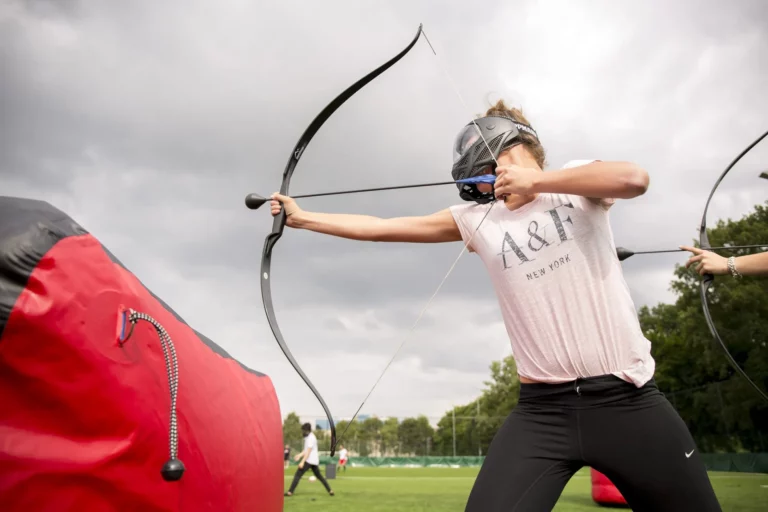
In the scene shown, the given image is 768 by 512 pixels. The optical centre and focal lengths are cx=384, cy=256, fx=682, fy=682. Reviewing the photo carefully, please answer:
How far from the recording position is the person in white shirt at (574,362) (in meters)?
2.57

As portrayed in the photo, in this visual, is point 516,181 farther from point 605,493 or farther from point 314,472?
point 314,472

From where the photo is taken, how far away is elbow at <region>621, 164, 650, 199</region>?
101 inches

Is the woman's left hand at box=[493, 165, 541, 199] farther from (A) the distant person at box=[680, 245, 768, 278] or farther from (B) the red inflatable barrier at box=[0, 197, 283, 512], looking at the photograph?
(A) the distant person at box=[680, 245, 768, 278]

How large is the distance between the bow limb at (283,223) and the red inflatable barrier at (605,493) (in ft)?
26.1

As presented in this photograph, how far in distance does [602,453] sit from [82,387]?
186 cm

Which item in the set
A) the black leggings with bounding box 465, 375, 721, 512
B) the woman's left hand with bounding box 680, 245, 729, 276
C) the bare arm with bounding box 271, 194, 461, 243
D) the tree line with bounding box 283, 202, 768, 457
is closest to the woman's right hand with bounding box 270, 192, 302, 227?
the bare arm with bounding box 271, 194, 461, 243

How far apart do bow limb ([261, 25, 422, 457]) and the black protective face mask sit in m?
0.90

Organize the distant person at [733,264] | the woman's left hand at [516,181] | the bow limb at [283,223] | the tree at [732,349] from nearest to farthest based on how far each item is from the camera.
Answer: the woman's left hand at [516,181] → the bow limb at [283,223] → the distant person at [733,264] → the tree at [732,349]

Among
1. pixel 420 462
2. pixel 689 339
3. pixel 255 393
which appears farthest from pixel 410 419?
pixel 255 393

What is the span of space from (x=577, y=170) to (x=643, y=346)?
77cm

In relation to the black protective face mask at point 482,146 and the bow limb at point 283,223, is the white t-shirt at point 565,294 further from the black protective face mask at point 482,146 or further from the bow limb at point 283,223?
the bow limb at point 283,223

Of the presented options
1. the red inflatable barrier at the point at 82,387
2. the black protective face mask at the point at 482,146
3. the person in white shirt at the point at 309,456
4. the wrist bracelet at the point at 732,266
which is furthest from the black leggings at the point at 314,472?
the red inflatable barrier at the point at 82,387

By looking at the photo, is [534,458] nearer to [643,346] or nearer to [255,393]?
[643,346]

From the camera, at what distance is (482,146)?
3.14 m
